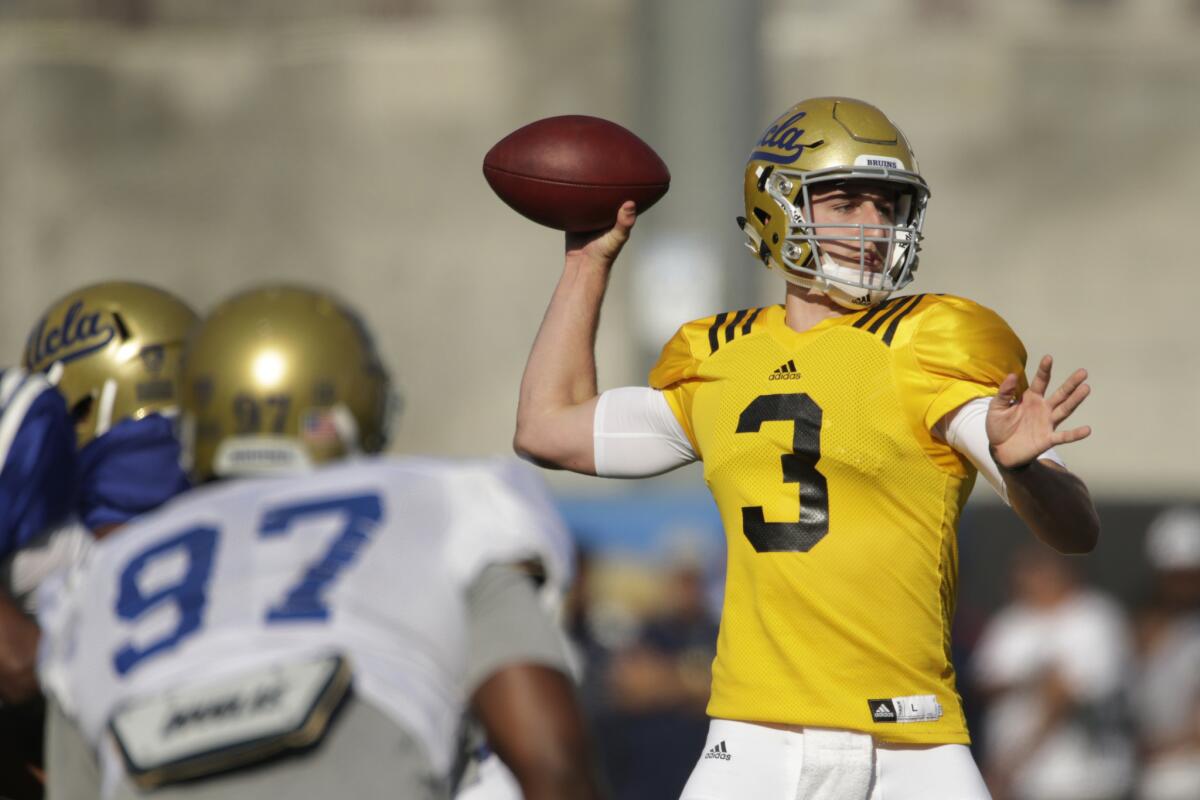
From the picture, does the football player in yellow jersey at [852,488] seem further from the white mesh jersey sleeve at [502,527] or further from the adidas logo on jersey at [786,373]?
the white mesh jersey sleeve at [502,527]

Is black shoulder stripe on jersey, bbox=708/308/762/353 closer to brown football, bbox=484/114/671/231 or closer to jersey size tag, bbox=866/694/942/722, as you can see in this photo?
brown football, bbox=484/114/671/231

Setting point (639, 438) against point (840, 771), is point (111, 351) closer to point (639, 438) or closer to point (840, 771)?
point (639, 438)

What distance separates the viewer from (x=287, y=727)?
6.62 ft

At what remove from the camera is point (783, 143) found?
3.40 meters

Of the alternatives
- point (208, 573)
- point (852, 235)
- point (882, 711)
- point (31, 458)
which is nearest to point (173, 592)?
point (208, 573)

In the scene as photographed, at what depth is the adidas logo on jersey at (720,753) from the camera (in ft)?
10.2

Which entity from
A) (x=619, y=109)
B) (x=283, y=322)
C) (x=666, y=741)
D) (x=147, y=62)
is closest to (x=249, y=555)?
(x=283, y=322)

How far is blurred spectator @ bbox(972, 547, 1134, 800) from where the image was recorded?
808 centimetres

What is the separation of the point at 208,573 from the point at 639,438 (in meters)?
1.40

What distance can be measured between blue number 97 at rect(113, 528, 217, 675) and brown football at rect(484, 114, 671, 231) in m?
1.46

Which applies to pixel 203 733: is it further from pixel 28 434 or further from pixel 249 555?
pixel 28 434

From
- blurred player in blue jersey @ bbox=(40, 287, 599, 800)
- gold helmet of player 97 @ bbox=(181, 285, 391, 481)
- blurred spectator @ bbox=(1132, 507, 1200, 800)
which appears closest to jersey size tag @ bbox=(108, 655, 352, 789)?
blurred player in blue jersey @ bbox=(40, 287, 599, 800)

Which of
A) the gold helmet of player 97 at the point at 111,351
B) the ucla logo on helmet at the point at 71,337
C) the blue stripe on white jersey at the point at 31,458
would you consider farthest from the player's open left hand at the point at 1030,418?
the ucla logo on helmet at the point at 71,337

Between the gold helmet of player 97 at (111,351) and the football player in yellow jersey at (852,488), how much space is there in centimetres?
155
